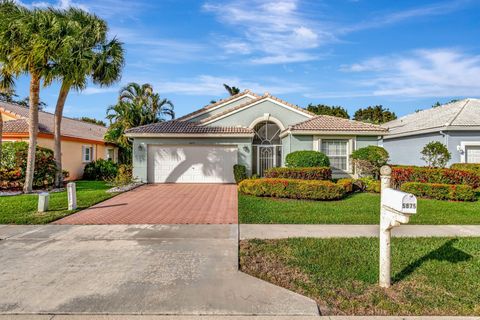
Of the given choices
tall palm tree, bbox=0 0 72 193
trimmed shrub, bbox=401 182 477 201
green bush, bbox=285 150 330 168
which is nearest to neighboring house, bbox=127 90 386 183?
green bush, bbox=285 150 330 168

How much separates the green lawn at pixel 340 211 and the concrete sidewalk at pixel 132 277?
2272mm

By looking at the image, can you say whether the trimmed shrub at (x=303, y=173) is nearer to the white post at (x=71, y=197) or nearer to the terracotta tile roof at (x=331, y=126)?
the terracotta tile roof at (x=331, y=126)

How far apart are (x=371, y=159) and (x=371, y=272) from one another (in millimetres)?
11413

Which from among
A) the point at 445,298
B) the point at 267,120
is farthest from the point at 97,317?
the point at 267,120

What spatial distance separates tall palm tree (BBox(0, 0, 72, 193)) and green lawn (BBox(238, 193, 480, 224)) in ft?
33.7

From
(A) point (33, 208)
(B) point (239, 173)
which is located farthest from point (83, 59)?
(B) point (239, 173)

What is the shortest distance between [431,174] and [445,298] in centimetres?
1029

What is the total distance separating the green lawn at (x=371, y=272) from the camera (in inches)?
145

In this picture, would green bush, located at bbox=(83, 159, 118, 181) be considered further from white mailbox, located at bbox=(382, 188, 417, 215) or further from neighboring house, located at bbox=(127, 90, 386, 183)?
white mailbox, located at bbox=(382, 188, 417, 215)

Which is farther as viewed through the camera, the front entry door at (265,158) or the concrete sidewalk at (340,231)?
the front entry door at (265,158)

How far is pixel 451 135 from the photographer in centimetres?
1741

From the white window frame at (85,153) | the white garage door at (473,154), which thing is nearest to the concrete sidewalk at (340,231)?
the white garage door at (473,154)

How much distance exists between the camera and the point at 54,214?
873 centimetres

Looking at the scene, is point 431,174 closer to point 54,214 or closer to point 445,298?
point 445,298
